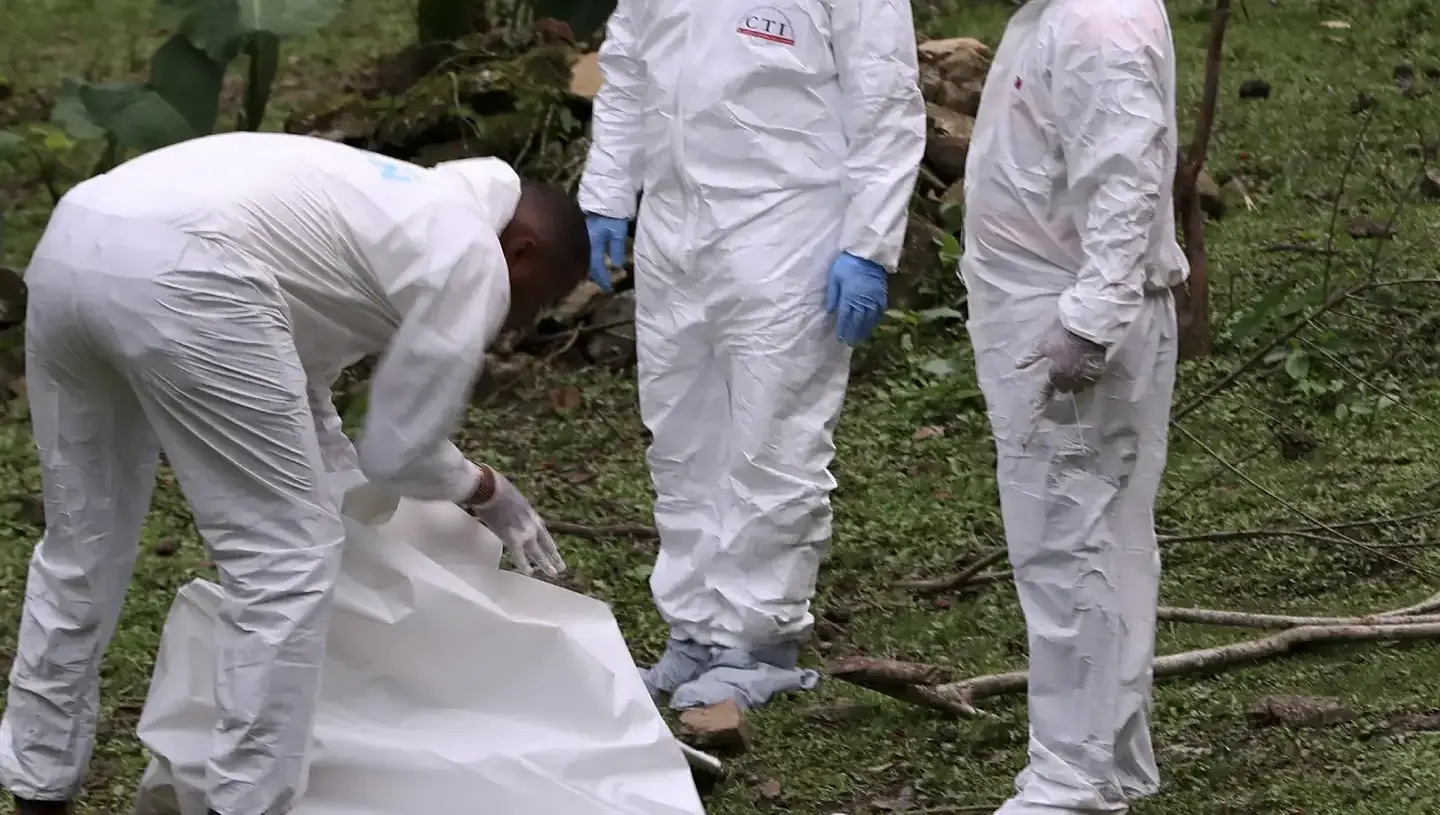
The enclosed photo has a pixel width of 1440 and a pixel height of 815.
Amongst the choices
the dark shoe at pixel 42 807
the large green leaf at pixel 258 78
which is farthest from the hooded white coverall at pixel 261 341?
the large green leaf at pixel 258 78

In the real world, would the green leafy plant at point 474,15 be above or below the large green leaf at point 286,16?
below

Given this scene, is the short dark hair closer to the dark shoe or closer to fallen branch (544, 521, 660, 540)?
the dark shoe

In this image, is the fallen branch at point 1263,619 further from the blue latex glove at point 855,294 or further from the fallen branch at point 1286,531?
the blue latex glove at point 855,294

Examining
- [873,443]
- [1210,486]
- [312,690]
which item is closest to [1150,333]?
[312,690]

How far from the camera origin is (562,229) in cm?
246

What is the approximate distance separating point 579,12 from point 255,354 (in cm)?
409

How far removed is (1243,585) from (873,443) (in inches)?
46.4

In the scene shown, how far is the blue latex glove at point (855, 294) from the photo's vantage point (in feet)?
9.80

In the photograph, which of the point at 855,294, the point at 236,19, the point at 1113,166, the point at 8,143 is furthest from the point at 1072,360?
the point at 8,143

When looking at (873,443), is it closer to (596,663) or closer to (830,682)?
(830,682)

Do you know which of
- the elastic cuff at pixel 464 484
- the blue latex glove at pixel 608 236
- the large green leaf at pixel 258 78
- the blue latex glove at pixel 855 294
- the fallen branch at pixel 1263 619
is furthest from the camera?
the large green leaf at pixel 258 78

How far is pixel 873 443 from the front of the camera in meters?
4.50

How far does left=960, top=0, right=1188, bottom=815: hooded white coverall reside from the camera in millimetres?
2285

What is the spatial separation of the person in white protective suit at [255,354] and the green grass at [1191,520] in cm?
70
